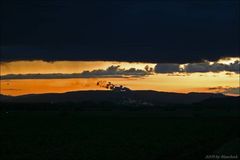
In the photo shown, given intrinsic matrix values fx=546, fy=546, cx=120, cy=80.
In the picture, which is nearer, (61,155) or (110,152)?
(61,155)

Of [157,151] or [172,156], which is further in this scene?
[157,151]

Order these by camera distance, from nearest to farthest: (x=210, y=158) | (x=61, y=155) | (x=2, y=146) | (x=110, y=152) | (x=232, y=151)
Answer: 1. (x=210, y=158)
2. (x=232, y=151)
3. (x=61, y=155)
4. (x=110, y=152)
5. (x=2, y=146)

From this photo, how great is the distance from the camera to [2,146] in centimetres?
4644

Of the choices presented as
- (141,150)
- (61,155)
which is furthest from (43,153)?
(141,150)

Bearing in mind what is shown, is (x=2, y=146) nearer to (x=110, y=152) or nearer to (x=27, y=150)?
(x=27, y=150)

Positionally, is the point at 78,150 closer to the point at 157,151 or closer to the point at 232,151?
the point at 157,151

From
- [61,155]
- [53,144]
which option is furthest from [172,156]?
[53,144]

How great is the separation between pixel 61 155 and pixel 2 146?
1004cm

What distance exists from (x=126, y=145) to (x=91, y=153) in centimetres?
790

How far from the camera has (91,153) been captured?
131ft

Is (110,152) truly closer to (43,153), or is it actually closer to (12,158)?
(43,153)

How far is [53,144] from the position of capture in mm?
48781

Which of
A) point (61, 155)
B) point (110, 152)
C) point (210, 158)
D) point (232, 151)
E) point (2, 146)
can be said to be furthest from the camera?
point (2, 146)

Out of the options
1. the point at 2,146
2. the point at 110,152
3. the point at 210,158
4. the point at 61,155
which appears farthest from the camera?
the point at 2,146
